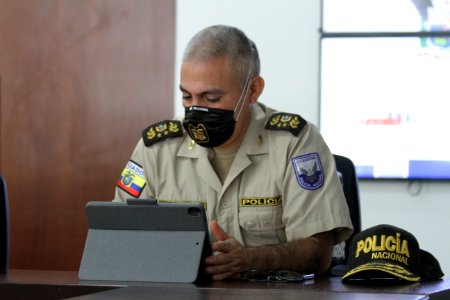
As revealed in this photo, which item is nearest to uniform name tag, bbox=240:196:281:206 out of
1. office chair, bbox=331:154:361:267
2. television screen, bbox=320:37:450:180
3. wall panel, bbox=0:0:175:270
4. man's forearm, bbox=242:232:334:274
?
man's forearm, bbox=242:232:334:274

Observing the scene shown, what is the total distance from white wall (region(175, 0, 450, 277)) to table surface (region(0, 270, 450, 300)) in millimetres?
2108

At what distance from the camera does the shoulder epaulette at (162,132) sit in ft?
9.28

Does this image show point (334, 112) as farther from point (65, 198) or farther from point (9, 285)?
point (9, 285)

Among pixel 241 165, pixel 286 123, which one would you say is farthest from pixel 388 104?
pixel 241 165

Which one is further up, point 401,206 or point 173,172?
point 173,172

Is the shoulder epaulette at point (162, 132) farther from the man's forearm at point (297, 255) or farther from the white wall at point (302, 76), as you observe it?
the white wall at point (302, 76)

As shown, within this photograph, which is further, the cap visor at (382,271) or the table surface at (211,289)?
the cap visor at (382,271)

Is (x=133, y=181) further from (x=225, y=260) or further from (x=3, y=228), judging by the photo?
(x=225, y=260)

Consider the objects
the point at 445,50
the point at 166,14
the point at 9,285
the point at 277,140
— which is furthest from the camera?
the point at 166,14

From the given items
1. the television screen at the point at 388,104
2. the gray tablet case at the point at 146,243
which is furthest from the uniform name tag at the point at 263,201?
the television screen at the point at 388,104

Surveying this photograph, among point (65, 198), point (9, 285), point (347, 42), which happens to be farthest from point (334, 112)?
point (9, 285)

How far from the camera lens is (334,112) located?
14.4 feet

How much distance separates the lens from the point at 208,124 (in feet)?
8.46

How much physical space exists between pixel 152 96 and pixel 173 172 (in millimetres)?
2090
